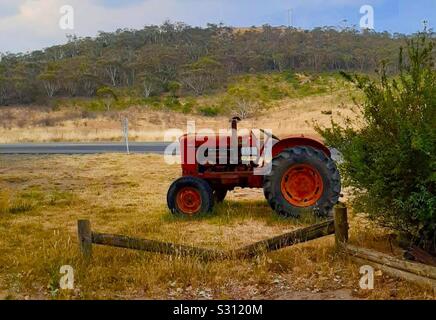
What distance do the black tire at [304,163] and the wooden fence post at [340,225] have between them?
194cm

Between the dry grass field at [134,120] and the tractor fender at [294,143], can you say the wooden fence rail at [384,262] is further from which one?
the dry grass field at [134,120]

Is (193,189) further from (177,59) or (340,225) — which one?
(177,59)

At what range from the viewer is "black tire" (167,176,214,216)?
7797 millimetres

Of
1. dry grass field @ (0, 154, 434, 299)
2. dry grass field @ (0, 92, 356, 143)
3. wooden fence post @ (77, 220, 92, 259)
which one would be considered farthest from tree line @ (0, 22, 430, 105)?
wooden fence post @ (77, 220, 92, 259)

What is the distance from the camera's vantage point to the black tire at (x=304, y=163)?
7.43m

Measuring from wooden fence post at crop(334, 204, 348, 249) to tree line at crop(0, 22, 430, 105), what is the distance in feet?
147

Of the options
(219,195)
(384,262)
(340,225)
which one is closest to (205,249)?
(340,225)

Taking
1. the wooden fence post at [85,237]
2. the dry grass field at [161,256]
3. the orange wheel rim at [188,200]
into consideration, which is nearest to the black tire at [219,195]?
the dry grass field at [161,256]

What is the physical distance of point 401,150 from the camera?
5.09 m

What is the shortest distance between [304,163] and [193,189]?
1.75 m

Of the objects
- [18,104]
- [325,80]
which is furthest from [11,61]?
[325,80]

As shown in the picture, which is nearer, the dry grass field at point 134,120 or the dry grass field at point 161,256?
the dry grass field at point 161,256

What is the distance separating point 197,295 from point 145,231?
253 centimetres

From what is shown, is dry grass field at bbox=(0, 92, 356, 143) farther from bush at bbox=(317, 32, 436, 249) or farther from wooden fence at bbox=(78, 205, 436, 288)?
bush at bbox=(317, 32, 436, 249)
